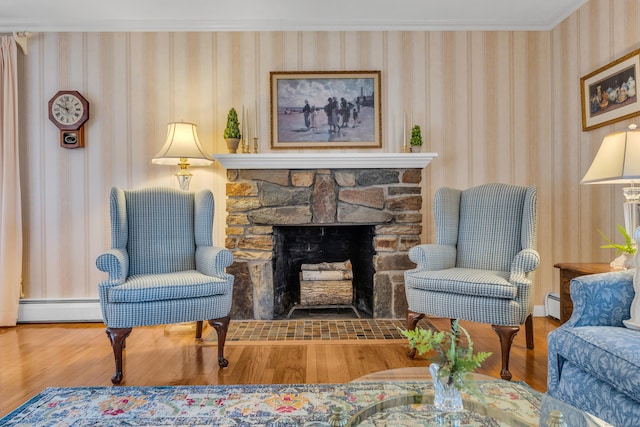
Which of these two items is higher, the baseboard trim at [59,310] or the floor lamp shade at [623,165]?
the floor lamp shade at [623,165]

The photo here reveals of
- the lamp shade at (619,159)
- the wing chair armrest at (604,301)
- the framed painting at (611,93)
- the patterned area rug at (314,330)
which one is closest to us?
the wing chair armrest at (604,301)

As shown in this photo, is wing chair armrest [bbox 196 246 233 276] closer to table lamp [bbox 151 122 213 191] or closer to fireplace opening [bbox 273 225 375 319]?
table lamp [bbox 151 122 213 191]

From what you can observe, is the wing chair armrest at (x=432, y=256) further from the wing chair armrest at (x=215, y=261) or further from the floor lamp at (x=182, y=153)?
the floor lamp at (x=182, y=153)

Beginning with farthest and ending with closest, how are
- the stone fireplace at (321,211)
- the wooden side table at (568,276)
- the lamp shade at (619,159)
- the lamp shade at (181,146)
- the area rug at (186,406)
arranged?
1. the stone fireplace at (321,211)
2. the lamp shade at (181,146)
3. the wooden side table at (568,276)
4. the lamp shade at (619,159)
5. the area rug at (186,406)

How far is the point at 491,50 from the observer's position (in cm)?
338

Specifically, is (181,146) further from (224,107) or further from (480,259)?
(480,259)

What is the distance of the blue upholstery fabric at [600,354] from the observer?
1257 millimetres

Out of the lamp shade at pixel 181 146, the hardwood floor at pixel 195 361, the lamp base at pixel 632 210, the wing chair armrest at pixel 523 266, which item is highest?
the lamp shade at pixel 181 146

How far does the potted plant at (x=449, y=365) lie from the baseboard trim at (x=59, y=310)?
9.90 feet

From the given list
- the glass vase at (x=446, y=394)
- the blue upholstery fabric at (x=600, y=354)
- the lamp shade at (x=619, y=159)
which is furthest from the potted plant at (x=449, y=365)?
the lamp shade at (x=619, y=159)

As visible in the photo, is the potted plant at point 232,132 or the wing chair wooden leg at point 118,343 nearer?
the wing chair wooden leg at point 118,343

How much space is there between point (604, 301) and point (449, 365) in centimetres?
89

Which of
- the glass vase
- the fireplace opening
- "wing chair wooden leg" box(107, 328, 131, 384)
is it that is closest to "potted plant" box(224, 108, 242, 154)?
the fireplace opening

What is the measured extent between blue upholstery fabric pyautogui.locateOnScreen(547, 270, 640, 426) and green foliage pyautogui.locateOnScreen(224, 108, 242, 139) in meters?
2.45
